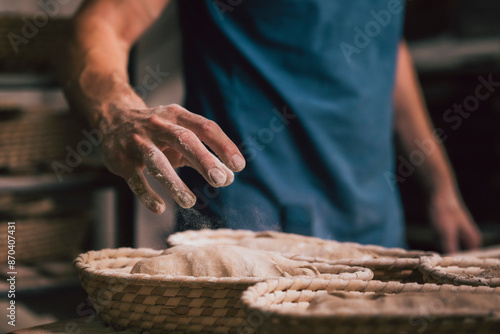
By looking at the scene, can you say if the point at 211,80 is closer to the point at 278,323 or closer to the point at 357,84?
the point at 357,84

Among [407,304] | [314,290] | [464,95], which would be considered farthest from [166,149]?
[464,95]

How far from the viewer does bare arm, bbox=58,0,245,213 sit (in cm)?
86

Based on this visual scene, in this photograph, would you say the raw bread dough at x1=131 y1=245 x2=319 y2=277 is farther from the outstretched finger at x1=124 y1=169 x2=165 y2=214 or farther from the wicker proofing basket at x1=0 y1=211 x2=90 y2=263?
the wicker proofing basket at x1=0 y1=211 x2=90 y2=263

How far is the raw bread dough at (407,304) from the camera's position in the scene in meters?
0.61

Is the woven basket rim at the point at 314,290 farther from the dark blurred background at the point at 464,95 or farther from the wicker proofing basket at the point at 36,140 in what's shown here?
the dark blurred background at the point at 464,95

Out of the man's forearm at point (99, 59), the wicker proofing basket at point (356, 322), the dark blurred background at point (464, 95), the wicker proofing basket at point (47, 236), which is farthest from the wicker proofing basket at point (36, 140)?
the dark blurred background at point (464, 95)

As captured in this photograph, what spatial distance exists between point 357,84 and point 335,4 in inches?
8.3

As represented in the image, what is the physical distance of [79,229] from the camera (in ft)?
7.45

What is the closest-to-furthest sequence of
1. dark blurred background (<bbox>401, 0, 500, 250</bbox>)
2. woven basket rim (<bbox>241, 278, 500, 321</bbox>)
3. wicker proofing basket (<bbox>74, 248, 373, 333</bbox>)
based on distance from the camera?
1. woven basket rim (<bbox>241, 278, 500, 321</bbox>)
2. wicker proofing basket (<bbox>74, 248, 373, 333</bbox>)
3. dark blurred background (<bbox>401, 0, 500, 250</bbox>)

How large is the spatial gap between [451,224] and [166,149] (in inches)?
54.0

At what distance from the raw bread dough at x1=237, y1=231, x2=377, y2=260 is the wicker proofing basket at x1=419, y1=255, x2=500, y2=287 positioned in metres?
0.12

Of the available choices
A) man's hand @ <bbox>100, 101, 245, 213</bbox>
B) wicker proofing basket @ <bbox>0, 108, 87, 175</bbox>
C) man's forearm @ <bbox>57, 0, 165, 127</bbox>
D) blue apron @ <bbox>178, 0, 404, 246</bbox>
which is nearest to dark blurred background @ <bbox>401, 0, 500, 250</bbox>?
blue apron @ <bbox>178, 0, 404, 246</bbox>

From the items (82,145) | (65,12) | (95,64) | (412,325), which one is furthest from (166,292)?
(65,12)

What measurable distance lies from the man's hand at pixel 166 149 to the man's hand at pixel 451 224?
4.32 ft
